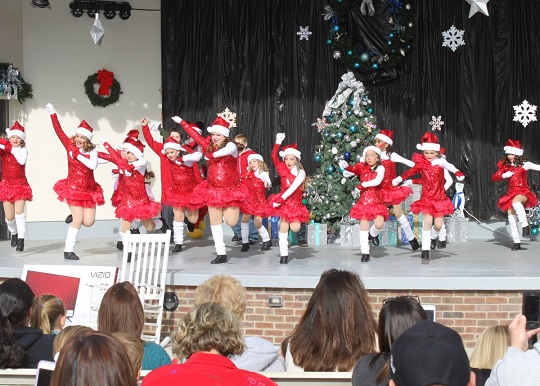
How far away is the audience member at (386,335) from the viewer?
3285 millimetres

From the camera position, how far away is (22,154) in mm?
10352

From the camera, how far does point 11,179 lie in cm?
1041

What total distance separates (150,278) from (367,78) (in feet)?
18.1

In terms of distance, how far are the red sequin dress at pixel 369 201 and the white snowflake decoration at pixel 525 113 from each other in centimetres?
358

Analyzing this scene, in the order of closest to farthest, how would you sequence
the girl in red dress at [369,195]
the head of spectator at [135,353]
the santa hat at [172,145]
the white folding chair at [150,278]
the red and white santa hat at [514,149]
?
the head of spectator at [135,353] < the white folding chair at [150,278] < the girl in red dress at [369,195] < the santa hat at [172,145] < the red and white santa hat at [514,149]

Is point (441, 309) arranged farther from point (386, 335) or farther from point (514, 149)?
point (386, 335)

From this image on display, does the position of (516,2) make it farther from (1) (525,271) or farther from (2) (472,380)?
(2) (472,380)

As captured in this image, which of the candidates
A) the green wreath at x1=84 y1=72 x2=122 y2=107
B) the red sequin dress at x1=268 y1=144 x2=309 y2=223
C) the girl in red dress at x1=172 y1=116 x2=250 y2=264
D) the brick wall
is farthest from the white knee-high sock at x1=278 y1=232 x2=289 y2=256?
the green wreath at x1=84 y1=72 x2=122 y2=107

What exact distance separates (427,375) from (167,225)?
9631mm

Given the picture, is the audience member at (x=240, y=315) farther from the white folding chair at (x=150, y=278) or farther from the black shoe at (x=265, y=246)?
the black shoe at (x=265, y=246)

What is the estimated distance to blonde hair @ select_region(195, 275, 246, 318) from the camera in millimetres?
4637

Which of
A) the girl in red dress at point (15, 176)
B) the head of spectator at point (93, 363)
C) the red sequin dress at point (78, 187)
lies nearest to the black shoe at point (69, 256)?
the red sequin dress at point (78, 187)

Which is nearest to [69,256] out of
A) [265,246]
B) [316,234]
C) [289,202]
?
[265,246]

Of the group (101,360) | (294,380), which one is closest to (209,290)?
(294,380)
